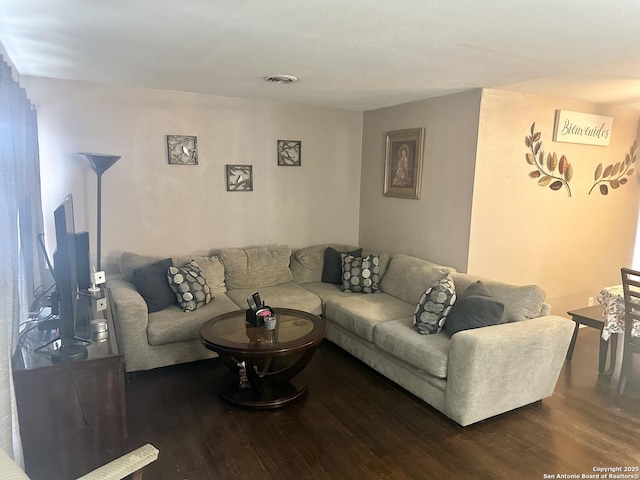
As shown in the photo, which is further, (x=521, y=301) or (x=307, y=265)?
(x=307, y=265)

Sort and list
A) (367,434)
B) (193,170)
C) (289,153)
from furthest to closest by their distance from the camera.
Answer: (289,153) → (193,170) → (367,434)

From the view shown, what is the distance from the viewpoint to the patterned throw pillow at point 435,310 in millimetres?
2979

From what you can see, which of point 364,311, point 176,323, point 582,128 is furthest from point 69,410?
point 582,128

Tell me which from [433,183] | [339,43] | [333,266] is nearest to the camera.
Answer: [339,43]

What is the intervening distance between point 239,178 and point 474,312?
266 cm

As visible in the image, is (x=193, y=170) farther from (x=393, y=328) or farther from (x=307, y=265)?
(x=393, y=328)

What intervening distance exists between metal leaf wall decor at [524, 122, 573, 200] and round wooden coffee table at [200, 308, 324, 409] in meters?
2.44

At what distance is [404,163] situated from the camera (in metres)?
4.27

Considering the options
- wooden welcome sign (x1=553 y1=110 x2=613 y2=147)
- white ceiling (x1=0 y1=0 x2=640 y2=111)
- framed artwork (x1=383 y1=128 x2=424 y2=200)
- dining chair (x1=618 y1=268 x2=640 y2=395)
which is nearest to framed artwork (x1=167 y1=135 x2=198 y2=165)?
white ceiling (x1=0 y1=0 x2=640 y2=111)

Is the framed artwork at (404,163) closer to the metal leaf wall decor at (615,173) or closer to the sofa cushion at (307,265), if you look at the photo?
the sofa cushion at (307,265)

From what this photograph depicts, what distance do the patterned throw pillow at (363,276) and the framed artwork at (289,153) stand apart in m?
1.32

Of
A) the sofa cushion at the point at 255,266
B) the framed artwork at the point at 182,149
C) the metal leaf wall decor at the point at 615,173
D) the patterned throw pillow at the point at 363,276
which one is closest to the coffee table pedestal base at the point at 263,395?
the sofa cushion at the point at 255,266

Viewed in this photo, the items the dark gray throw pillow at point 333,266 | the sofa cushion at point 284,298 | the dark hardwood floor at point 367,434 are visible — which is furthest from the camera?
the dark gray throw pillow at point 333,266

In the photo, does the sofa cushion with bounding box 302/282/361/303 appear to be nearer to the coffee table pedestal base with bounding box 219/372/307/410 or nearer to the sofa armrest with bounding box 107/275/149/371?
the coffee table pedestal base with bounding box 219/372/307/410
